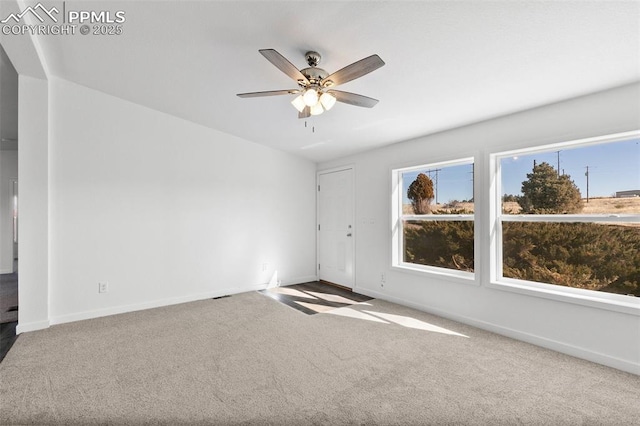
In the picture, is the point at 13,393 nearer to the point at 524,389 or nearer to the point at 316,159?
the point at 524,389

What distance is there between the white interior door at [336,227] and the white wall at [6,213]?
6394 millimetres

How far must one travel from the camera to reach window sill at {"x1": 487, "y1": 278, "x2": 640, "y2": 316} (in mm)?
2436

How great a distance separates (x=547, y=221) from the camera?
9.81 feet

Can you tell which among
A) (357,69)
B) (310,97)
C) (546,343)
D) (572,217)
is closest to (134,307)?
(310,97)

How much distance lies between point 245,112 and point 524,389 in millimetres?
3907

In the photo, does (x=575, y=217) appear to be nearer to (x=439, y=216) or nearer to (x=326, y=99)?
(x=439, y=216)

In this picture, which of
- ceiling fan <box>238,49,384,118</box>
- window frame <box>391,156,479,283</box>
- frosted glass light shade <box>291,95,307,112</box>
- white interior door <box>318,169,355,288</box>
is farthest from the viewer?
white interior door <box>318,169,355,288</box>

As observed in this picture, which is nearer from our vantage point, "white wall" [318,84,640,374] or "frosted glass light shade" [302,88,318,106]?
"frosted glass light shade" [302,88,318,106]

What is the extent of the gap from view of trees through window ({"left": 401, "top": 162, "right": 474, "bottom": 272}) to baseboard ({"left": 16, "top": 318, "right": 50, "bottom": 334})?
4.47 metres

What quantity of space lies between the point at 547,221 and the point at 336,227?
3.11 meters

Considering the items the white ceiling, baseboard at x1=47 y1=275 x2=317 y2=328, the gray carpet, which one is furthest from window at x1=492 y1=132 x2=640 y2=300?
baseboard at x1=47 y1=275 x2=317 y2=328

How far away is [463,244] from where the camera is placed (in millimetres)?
3721

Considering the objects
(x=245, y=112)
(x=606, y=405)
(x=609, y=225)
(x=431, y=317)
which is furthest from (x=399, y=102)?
(x=606, y=405)
